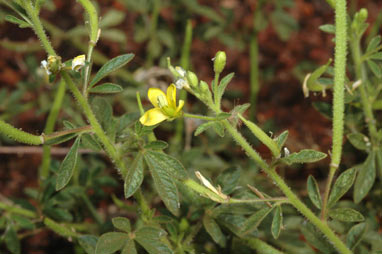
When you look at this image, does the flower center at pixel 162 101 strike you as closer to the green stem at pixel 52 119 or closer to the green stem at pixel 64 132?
the green stem at pixel 64 132

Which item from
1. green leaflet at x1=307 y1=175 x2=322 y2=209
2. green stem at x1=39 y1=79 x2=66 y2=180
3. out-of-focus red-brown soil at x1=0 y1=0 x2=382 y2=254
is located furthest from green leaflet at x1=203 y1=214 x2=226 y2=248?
out-of-focus red-brown soil at x1=0 y1=0 x2=382 y2=254

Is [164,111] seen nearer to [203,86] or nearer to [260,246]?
[203,86]

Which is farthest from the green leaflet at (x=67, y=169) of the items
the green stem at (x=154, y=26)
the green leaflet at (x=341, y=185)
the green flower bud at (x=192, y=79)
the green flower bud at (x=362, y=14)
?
the green stem at (x=154, y=26)

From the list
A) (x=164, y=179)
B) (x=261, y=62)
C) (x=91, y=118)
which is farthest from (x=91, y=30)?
(x=261, y=62)

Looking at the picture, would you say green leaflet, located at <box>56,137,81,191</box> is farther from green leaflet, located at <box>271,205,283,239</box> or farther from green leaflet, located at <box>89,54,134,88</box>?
green leaflet, located at <box>271,205,283,239</box>

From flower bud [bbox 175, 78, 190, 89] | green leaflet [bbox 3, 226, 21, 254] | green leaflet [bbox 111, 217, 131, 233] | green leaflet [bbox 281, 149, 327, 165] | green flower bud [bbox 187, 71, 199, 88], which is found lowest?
green leaflet [bbox 3, 226, 21, 254]

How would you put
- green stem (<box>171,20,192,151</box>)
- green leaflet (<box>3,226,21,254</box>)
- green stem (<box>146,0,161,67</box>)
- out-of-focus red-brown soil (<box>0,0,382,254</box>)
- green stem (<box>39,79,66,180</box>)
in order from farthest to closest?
out-of-focus red-brown soil (<box>0,0,382,254</box>) < green stem (<box>146,0,161,67</box>) < green stem (<box>171,20,192,151</box>) < green stem (<box>39,79,66,180</box>) < green leaflet (<box>3,226,21,254</box>)

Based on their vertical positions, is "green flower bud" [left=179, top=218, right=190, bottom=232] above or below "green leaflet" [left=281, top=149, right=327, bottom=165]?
below
